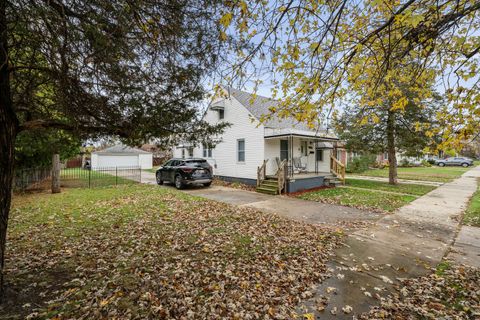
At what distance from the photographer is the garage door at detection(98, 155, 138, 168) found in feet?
93.8

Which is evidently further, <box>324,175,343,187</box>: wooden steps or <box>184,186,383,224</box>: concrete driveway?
<box>324,175,343,187</box>: wooden steps

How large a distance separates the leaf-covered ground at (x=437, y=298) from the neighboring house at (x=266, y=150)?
7.57 metres

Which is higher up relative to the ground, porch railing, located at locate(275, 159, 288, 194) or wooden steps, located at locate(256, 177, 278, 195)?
porch railing, located at locate(275, 159, 288, 194)

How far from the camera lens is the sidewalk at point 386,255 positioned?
10.2ft

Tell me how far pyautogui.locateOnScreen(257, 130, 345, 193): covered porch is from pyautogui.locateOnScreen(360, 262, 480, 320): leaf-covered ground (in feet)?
23.7

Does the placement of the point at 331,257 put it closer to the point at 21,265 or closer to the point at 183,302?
the point at 183,302

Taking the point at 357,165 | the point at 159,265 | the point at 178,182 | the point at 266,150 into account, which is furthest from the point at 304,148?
the point at 159,265

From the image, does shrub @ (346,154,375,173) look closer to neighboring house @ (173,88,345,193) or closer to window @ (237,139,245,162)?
neighboring house @ (173,88,345,193)

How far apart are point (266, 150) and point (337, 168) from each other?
19.8 feet

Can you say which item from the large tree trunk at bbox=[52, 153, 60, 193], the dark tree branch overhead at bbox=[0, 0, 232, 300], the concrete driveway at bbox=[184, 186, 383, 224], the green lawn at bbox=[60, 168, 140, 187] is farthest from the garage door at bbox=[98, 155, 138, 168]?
the dark tree branch overhead at bbox=[0, 0, 232, 300]

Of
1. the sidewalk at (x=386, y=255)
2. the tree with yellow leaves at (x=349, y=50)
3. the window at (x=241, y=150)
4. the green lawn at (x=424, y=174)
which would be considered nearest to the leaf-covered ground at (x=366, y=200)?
the sidewalk at (x=386, y=255)

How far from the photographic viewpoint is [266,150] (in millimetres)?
12672

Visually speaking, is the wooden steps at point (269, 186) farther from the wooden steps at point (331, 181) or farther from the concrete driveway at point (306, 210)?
the wooden steps at point (331, 181)

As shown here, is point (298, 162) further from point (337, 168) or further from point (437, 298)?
point (437, 298)
